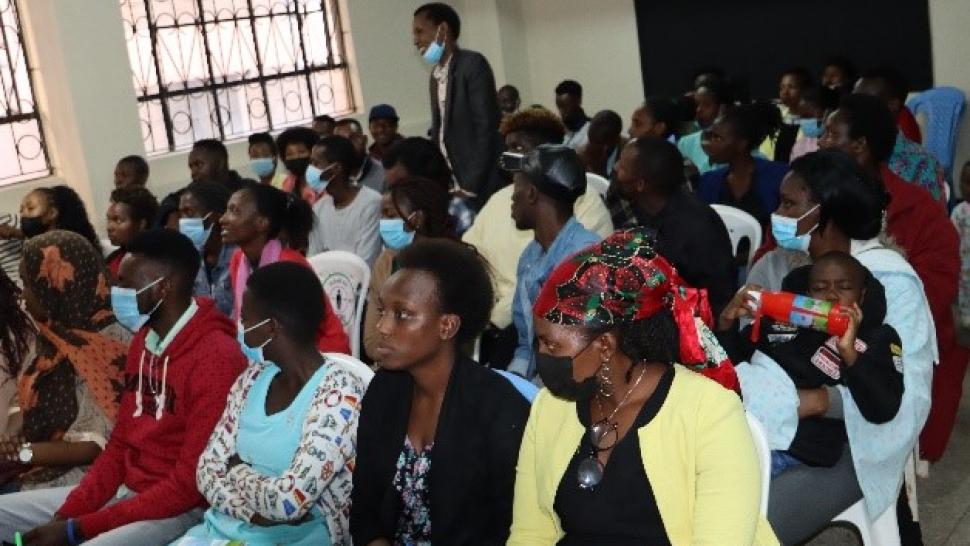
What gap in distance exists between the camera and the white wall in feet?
24.3

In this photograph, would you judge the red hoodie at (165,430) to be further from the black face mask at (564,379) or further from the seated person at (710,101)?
the seated person at (710,101)

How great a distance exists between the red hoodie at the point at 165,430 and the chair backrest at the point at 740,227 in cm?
197

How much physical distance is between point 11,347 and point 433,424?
149 cm

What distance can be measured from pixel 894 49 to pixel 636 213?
4856 millimetres

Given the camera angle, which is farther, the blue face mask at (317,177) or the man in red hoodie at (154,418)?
the blue face mask at (317,177)

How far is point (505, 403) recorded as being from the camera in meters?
2.34

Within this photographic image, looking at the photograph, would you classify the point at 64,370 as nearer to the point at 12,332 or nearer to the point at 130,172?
the point at 12,332

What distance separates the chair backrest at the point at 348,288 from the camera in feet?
13.3

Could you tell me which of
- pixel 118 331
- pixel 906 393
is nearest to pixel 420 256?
pixel 906 393

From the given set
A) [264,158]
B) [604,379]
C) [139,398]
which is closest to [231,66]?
[264,158]

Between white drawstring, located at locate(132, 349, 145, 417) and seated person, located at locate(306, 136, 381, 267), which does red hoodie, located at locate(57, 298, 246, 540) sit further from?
seated person, located at locate(306, 136, 381, 267)

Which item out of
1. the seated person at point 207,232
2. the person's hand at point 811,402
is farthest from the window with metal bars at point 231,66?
the person's hand at point 811,402

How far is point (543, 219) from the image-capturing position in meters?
3.54

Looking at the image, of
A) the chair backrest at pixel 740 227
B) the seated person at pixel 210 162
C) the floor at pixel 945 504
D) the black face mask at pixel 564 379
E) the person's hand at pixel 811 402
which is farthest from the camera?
the seated person at pixel 210 162
